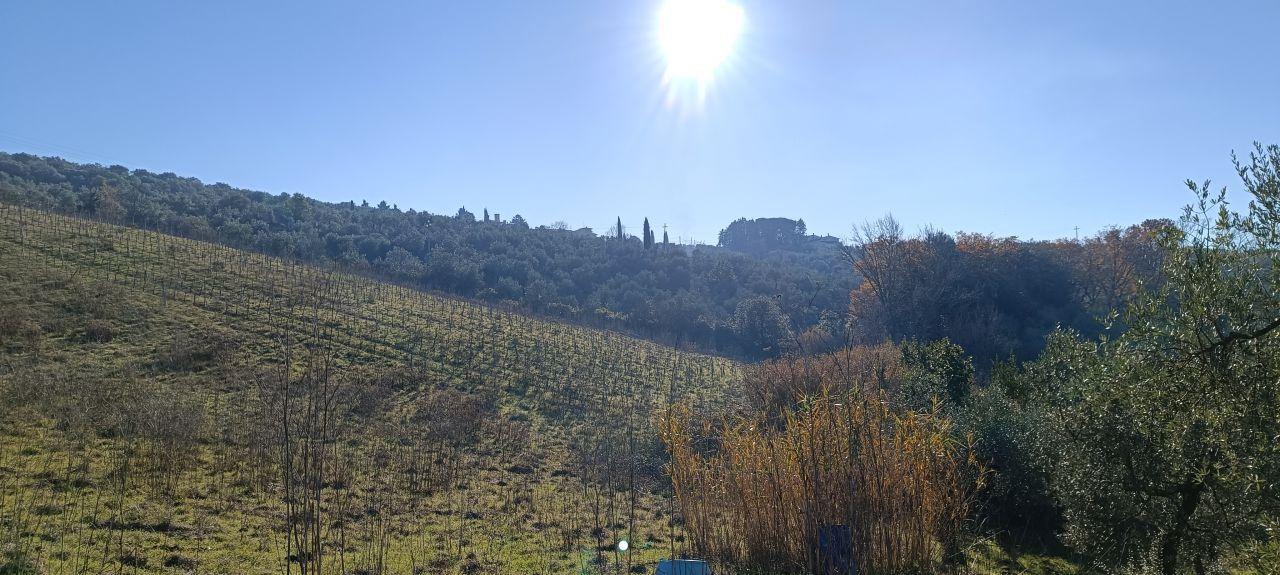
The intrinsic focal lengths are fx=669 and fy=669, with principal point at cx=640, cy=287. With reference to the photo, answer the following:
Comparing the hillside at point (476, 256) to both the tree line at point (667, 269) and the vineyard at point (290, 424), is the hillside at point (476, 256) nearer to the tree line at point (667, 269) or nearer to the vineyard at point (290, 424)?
the tree line at point (667, 269)

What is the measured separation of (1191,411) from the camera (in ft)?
13.5

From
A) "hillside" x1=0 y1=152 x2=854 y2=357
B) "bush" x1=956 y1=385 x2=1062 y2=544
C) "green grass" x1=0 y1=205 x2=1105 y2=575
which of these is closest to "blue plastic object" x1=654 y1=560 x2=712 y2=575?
"green grass" x1=0 y1=205 x2=1105 y2=575

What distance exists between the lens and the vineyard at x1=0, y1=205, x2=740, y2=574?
6352 millimetres

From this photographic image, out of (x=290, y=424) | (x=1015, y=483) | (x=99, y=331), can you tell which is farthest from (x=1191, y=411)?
(x=99, y=331)

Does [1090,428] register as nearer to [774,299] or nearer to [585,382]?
[585,382]

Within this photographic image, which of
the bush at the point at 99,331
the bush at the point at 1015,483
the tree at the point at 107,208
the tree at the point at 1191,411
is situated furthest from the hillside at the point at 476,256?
the tree at the point at 1191,411

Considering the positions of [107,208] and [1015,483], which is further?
[107,208]

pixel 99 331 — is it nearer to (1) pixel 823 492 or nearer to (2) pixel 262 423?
(2) pixel 262 423

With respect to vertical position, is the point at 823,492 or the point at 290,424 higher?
the point at 823,492

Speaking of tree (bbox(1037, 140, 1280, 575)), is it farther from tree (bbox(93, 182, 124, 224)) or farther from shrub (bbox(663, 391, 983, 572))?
tree (bbox(93, 182, 124, 224))

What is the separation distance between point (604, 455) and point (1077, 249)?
32.1 metres

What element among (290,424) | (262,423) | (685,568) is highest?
(685,568)

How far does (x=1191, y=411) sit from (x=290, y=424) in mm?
10175

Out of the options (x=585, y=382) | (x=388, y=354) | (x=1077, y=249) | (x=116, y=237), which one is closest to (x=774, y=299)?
(x=1077, y=249)
